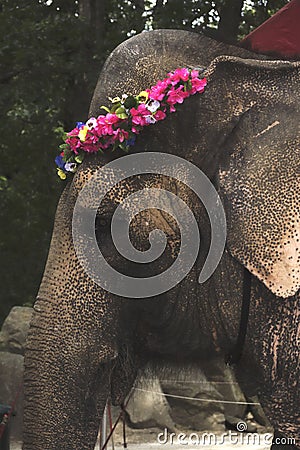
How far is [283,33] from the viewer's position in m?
2.62

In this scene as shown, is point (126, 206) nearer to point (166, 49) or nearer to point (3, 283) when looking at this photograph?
point (166, 49)

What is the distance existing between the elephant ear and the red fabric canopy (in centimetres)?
12

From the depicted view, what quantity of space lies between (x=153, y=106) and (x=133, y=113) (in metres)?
0.06

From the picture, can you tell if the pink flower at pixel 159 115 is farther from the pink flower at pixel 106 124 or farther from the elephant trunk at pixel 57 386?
the elephant trunk at pixel 57 386

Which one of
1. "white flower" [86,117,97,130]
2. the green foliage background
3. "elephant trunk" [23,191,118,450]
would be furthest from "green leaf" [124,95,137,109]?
the green foliage background

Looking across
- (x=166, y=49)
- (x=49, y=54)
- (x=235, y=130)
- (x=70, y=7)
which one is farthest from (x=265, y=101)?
(x=70, y=7)

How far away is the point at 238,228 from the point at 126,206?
0.29m

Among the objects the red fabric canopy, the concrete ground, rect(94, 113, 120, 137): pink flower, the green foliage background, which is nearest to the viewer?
rect(94, 113, 120, 137): pink flower

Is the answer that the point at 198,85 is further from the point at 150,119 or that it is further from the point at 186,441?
the point at 186,441

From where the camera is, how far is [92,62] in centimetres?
706

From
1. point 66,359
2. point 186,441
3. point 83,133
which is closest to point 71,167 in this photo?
point 83,133

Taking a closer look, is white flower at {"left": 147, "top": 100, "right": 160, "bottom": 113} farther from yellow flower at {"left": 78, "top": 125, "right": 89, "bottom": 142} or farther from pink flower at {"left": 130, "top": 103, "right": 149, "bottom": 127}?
yellow flower at {"left": 78, "top": 125, "right": 89, "bottom": 142}

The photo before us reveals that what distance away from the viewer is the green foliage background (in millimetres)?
6961

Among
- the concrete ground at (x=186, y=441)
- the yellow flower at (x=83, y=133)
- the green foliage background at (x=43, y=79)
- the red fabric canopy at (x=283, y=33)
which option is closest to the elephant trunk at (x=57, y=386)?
the yellow flower at (x=83, y=133)
